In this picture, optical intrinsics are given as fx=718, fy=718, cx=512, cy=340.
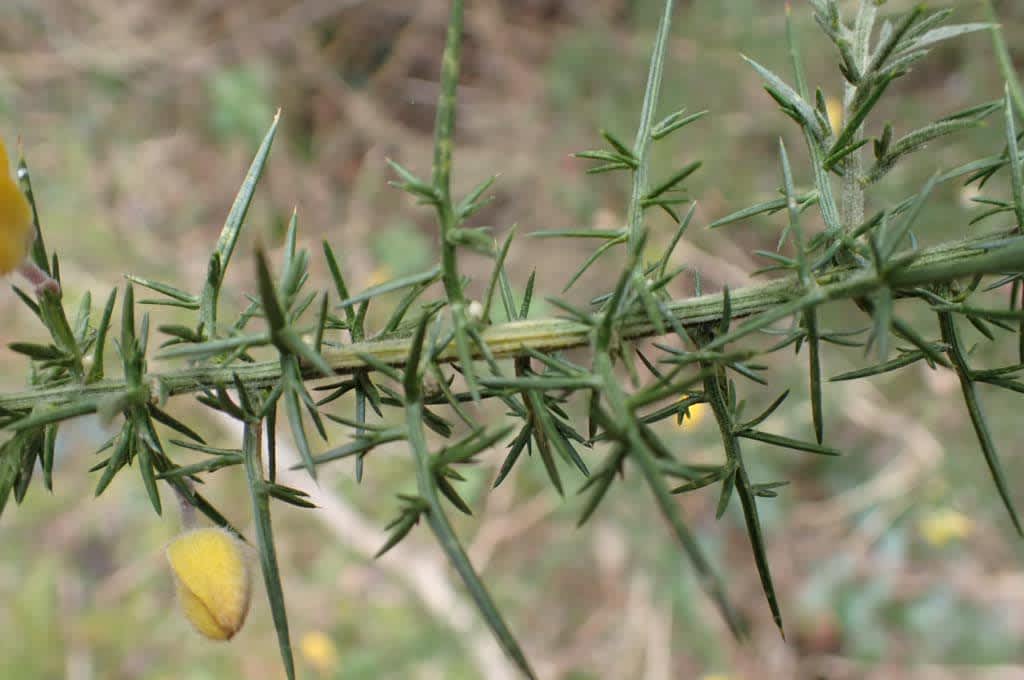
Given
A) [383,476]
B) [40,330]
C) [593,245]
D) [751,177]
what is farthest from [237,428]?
[751,177]

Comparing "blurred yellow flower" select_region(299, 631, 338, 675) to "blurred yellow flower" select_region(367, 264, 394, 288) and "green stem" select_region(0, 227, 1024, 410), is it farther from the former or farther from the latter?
"green stem" select_region(0, 227, 1024, 410)

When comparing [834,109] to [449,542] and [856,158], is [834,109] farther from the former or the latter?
[449,542]

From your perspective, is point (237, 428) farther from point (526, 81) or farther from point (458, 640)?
point (526, 81)

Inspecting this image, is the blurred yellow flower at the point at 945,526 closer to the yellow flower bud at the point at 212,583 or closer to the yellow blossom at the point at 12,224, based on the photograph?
the yellow flower bud at the point at 212,583

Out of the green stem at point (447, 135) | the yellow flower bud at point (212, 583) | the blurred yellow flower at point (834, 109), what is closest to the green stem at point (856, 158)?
the green stem at point (447, 135)

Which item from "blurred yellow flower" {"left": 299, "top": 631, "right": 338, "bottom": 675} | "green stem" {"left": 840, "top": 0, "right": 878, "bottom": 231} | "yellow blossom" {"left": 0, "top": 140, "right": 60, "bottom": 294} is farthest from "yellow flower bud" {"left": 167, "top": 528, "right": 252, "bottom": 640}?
"blurred yellow flower" {"left": 299, "top": 631, "right": 338, "bottom": 675}

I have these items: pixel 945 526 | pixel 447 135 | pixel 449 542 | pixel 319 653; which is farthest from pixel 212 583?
pixel 945 526

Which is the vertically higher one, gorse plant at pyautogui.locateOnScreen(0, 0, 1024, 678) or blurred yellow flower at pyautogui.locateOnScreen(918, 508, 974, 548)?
gorse plant at pyautogui.locateOnScreen(0, 0, 1024, 678)
